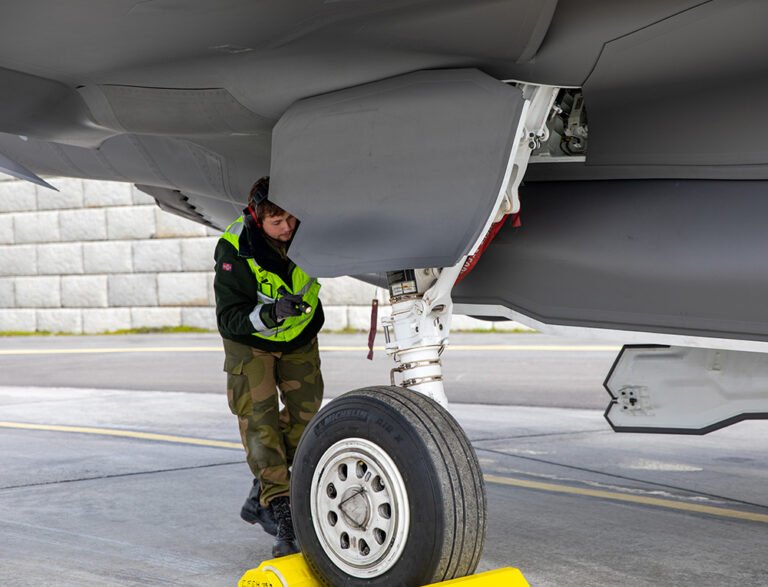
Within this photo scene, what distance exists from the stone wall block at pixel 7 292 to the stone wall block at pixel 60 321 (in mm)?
472

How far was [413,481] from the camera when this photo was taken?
3.21 metres

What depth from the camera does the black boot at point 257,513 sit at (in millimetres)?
4348

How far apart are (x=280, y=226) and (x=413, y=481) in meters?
1.32

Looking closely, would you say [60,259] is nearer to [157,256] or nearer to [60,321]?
[60,321]

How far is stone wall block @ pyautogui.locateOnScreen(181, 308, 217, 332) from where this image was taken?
14648 mm

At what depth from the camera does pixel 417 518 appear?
3.19 m

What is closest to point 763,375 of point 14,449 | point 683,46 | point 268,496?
point 683,46

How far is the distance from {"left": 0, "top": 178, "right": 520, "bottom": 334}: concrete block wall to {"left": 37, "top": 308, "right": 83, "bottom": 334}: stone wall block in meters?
0.01

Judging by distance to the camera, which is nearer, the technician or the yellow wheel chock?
the yellow wheel chock

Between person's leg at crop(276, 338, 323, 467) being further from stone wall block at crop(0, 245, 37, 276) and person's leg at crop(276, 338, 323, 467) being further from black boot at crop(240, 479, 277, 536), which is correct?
stone wall block at crop(0, 245, 37, 276)

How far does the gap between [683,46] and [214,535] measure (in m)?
2.82

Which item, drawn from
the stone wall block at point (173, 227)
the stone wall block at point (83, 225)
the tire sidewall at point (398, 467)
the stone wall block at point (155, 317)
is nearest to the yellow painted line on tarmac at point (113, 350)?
the stone wall block at point (155, 317)

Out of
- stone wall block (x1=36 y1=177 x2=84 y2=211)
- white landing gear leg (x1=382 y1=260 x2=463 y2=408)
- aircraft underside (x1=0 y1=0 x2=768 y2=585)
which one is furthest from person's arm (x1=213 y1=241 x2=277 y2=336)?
stone wall block (x1=36 y1=177 x2=84 y2=211)

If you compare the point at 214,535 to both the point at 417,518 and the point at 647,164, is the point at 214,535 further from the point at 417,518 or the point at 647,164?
the point at 647,164
